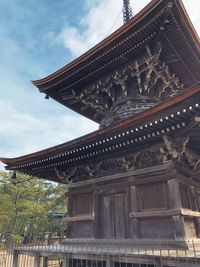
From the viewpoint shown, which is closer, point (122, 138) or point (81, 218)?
point (122, 138)

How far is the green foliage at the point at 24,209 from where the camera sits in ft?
76.6

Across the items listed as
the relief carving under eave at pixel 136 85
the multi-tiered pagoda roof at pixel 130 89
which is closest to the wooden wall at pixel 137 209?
the multi-tiered pagoda roof at pixel 130 89

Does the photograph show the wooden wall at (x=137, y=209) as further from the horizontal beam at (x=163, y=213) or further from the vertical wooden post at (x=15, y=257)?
the vertical wooden post at (x=15, y=257)

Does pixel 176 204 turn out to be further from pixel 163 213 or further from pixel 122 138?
pixel 122 138

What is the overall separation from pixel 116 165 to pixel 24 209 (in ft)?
64.4

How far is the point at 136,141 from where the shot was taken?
7.17 metres

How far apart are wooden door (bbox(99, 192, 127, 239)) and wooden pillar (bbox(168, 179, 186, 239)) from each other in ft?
6.12

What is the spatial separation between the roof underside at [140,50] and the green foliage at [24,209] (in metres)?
15.7

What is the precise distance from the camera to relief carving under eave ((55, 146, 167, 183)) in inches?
299

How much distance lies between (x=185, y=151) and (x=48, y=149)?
4.79m

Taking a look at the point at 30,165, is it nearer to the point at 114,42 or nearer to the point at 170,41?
the point at 114,42

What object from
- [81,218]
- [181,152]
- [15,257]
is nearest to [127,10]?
[181,152]

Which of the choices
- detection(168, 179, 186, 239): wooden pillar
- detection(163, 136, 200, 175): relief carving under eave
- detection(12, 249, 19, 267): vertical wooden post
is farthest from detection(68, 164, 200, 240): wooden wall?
detection(12, 249, 19, 267): vertical wooden post

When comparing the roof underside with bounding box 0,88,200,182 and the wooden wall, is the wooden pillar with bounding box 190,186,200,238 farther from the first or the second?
the roof underside with bounding box 0,88,200,182
